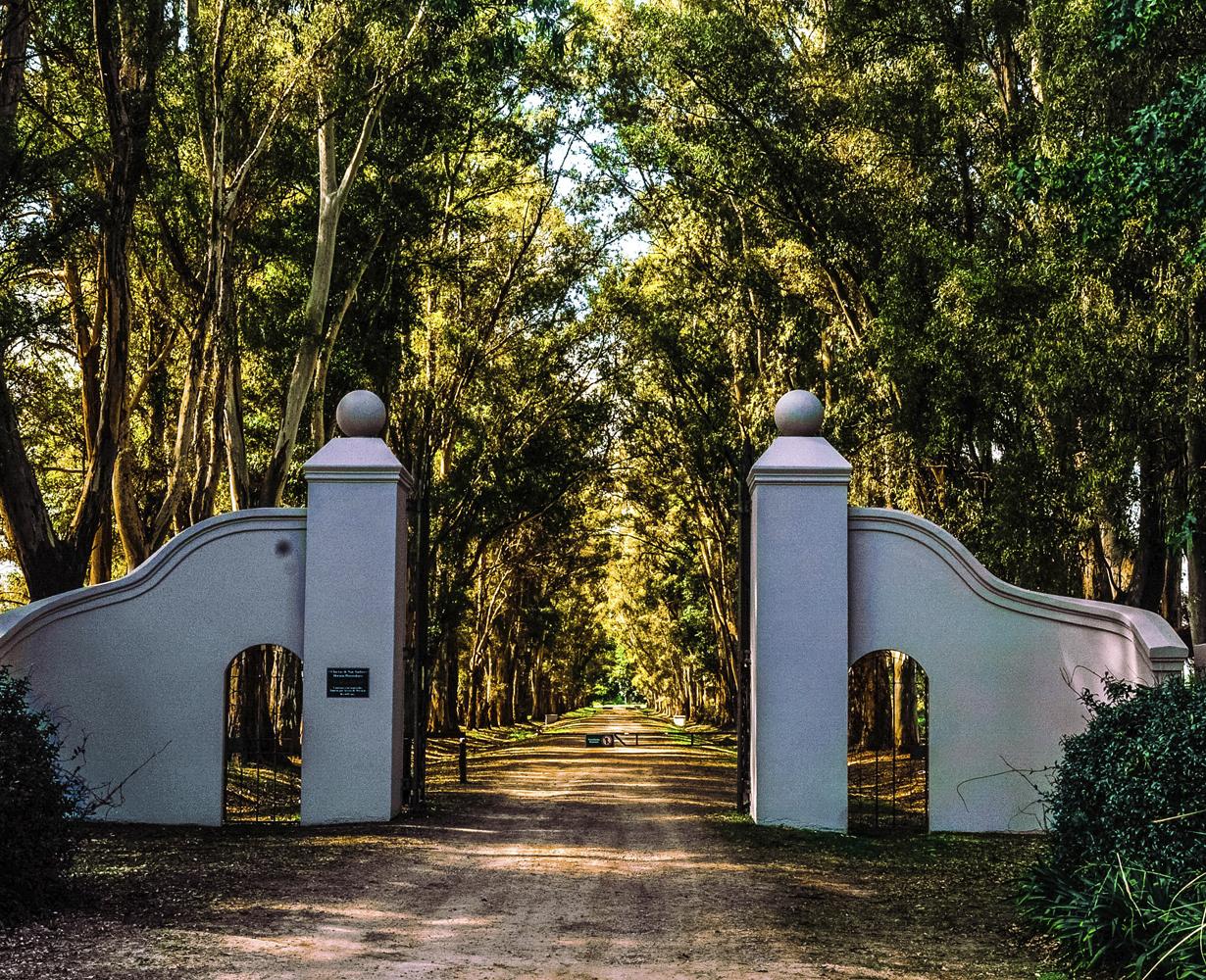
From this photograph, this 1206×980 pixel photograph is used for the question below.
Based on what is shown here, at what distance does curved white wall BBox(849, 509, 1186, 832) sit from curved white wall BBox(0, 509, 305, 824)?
6.47 metres

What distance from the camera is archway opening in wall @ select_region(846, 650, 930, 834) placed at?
1757cm

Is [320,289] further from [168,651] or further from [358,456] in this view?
[168,651]

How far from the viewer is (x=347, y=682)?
13.7 meters

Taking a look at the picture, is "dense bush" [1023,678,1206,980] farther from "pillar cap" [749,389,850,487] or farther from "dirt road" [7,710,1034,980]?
"pillar cap" [749,389,850,487]

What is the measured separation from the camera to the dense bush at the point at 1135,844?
22.0 feet

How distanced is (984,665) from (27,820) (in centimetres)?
955

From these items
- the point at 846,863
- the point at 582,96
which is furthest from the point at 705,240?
the point at 846,863

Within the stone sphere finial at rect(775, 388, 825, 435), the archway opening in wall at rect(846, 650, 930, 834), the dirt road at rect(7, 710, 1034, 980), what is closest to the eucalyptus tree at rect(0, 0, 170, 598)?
the dirt road at rect(7, 710, 1034, 980)

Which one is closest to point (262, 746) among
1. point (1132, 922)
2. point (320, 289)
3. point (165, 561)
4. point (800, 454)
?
point (320, 289)

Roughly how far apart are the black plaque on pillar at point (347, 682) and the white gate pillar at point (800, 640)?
424 cm

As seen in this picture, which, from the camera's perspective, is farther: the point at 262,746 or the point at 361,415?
the point at 262,746

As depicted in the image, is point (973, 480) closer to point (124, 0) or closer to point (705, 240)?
point (705, 240)

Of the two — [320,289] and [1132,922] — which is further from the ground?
[320,289]

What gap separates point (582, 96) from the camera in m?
24.5
